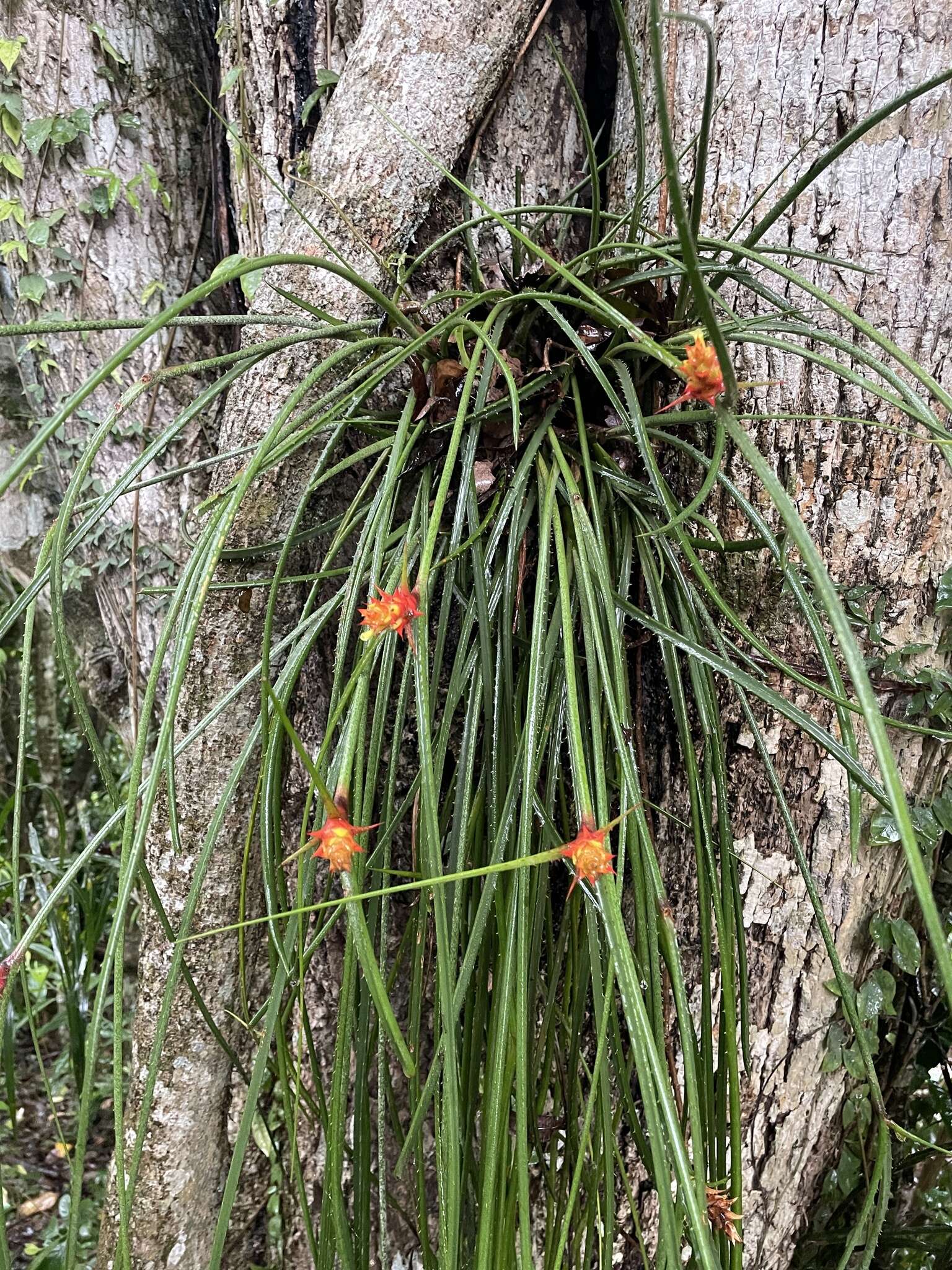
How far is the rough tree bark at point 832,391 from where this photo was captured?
61 centimetres

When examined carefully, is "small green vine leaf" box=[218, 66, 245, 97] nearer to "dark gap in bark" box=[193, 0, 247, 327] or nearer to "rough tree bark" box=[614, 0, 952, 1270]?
"dark gap in bark" box=[193, 0, 247, 327]

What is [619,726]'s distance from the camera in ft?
1.46

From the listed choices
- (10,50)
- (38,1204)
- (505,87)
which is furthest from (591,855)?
(38,1204)

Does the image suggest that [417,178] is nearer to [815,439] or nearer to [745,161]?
[745,161]

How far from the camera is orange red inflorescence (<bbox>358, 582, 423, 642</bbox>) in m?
0.40

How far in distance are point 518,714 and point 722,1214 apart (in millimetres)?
308

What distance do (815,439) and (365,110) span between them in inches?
18.1

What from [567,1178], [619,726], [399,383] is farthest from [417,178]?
[567,1178]

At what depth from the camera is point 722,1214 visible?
486 mm

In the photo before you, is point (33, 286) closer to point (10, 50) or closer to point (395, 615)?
point (10, 50)

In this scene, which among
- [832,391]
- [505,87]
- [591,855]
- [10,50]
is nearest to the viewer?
[591,855]

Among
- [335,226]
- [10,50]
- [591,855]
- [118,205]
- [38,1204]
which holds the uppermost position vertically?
[10,50]

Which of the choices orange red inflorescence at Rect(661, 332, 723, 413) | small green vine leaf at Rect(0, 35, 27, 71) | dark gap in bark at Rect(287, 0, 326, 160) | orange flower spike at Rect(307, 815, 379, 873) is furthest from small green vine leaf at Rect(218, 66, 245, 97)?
orange flower spike at Rect(307, 815, 379, 873)

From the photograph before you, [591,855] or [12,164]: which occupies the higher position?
[12,164]
